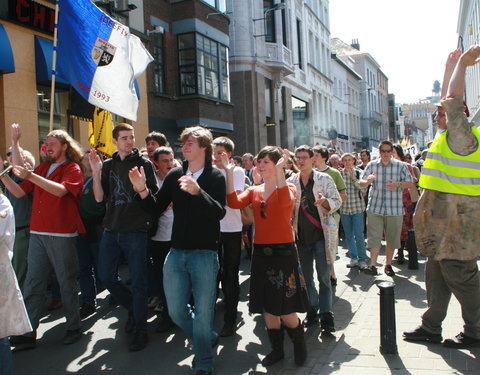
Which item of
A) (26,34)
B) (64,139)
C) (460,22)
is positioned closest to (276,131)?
(26,34)

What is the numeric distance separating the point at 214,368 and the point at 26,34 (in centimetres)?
901

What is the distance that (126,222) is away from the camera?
15.5 feet

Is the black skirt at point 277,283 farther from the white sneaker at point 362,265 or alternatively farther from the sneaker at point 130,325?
the white sneaker at point 362,265

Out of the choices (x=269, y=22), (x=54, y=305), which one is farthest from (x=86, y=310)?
(x=269, y=22)

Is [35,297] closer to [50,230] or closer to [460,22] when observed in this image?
[50,230]

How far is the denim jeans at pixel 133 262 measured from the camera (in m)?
4.77

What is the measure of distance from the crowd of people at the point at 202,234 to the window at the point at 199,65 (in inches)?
482

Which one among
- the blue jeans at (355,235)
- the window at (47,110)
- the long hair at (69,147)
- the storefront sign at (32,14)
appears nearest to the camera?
the long hair at (69,147)

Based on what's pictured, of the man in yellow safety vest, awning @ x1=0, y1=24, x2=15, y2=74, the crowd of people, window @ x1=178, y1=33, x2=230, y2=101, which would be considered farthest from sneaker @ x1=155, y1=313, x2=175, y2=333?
window @ x1=178, y1=33, x2=230, y2=101

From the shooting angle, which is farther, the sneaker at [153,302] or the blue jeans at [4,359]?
the sneaker at [153,302]

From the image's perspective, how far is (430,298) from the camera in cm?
458

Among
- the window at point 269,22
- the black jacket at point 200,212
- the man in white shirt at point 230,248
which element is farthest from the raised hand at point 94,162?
the window at point 269,22

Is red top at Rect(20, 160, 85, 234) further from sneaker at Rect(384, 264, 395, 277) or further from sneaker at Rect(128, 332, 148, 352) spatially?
sneaker at Rect(384, 264, 395, 277)

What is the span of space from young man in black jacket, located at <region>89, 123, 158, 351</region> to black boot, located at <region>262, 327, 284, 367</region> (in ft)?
4.21
